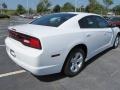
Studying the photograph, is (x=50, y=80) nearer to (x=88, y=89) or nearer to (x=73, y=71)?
(x=73, y=71)

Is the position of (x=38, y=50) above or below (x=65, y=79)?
above

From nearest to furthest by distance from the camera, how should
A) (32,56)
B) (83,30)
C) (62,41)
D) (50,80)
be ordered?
(32,56) < (62,41) < (50,80) < (83,30)

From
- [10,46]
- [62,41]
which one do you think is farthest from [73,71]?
[10,46]

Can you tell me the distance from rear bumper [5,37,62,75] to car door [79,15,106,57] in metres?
1.20

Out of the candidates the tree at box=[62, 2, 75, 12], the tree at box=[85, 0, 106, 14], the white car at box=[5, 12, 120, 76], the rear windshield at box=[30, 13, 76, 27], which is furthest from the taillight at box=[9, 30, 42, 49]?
the tree at box=[62, 2, 75, 12]

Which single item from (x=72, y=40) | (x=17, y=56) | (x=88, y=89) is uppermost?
(x=72, y=40)

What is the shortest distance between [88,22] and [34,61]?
2.15m

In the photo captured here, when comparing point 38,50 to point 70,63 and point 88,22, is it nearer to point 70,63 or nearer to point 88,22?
point 70,63

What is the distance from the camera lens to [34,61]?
401cm

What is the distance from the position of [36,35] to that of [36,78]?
1.16 meters

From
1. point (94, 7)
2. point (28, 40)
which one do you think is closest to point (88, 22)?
point (28, 40)

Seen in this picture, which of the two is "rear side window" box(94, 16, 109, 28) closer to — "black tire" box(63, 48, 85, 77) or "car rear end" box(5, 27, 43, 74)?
"black tire" box(63, 48, 85, 77)

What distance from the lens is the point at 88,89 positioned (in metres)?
4.25

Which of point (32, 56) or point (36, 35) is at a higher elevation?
point (36, 35)
